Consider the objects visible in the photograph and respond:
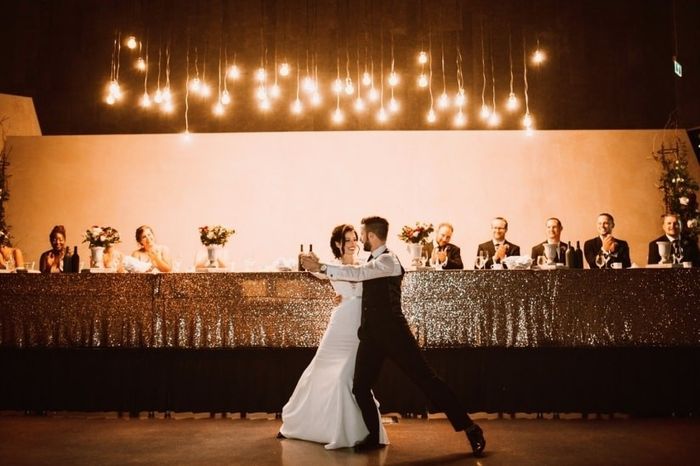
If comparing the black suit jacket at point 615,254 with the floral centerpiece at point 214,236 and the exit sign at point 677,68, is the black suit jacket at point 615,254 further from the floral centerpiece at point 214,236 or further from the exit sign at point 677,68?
the exit sign at point 677,68

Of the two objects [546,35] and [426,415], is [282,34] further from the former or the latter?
[426,415]

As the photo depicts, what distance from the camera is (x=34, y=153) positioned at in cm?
776

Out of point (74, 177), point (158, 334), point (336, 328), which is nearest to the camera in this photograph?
point (336, 328)

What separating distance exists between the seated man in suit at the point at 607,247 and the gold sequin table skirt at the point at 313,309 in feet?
1.95

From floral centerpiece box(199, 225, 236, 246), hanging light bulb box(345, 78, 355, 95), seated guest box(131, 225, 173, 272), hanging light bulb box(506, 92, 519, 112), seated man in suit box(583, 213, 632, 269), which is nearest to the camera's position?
floral centerpiece box(199, 225, 236, 246)

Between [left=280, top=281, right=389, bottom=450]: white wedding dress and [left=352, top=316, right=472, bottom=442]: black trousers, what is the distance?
17 cm

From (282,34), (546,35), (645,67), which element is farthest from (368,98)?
(645,67)

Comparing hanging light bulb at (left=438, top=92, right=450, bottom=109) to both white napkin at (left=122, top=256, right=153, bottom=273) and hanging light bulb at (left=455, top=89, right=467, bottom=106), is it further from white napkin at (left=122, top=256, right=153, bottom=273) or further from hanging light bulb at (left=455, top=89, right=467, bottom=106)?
white napkin at (left=122, top=256, right=153, bottom=273)

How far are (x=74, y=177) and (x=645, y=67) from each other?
308 inches

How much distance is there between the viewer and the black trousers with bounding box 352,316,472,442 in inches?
143

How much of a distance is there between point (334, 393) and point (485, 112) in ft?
18.3

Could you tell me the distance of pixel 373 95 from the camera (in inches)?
333

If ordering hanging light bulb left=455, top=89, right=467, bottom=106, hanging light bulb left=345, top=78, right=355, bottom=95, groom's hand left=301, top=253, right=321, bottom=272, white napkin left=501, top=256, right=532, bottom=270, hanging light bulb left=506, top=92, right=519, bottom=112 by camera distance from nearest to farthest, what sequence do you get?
groom's hand left=301, top=253, right=321, bottom=272 < white napkin left=501, top=256, right=532, bottom=270 < hanging light bulb left=345, top=78, right=355, bottom=95 < hanging light bulb left=506, top=92, right=519, bottom=112 < hanging light bulb left=455, top=89, right=467, bottom=106

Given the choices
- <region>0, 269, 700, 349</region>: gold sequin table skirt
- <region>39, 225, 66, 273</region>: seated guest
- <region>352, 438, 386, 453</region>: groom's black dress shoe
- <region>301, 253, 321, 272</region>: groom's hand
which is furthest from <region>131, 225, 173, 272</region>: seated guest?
<region>352, 438, 386, 453</region>: groom's black dress shoe
